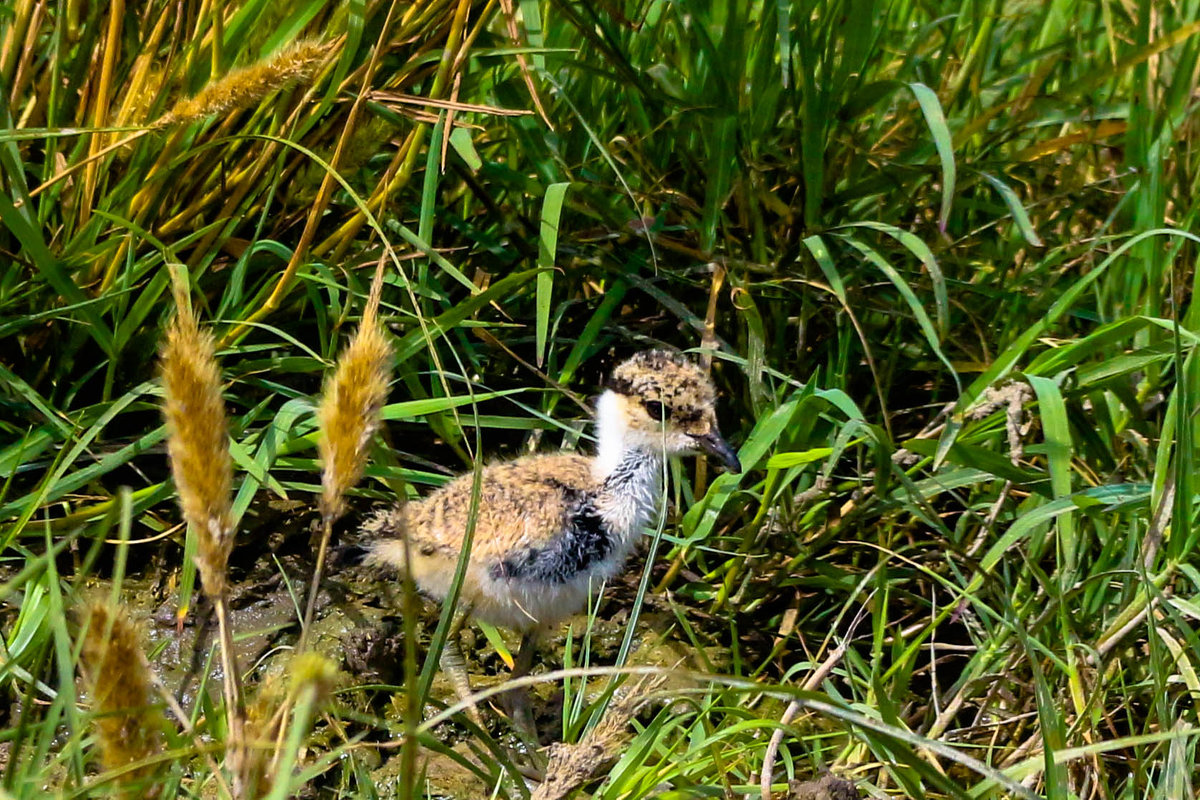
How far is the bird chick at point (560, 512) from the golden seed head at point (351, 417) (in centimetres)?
133

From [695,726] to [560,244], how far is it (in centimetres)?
144

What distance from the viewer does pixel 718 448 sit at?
3.24 meters

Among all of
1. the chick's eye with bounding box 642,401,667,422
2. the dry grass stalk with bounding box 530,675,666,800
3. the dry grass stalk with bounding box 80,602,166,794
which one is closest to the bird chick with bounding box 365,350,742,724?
the chick's eye with bounding box 642,401,667,422

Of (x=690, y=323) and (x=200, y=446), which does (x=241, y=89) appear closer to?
(x=200, y=446)

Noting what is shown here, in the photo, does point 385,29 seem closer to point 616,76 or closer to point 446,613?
point 616,76

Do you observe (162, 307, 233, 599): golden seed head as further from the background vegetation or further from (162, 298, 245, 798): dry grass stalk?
the background vegetation

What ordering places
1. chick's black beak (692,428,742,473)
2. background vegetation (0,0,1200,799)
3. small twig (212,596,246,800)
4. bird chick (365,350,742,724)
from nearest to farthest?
small twig (212,596,246,800), background vegetation (0,0,1200,799), bird chick (365,350,742,724), chick's black beak (692,428,742,473)

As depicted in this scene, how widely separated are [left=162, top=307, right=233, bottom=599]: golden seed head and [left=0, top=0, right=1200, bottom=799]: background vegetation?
955 millimetres

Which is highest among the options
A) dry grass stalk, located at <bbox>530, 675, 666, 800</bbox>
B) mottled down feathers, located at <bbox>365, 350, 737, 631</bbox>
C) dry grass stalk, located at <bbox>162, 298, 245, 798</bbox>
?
dry grass stalk, located at <bbox>162, 298, 245, 798</bbox>

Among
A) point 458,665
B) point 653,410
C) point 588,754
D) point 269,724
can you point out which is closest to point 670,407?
point 653,410

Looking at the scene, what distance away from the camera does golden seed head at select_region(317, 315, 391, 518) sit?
1.51m

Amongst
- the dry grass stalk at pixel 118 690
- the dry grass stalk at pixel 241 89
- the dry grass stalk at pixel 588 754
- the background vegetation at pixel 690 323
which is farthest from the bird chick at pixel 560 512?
the dry grass stalk at pixel 118 690

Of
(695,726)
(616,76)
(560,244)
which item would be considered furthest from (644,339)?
(695,726)

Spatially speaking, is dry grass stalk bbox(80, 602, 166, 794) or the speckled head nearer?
dry grass stalk bbox(80, 602, 166, 794)
